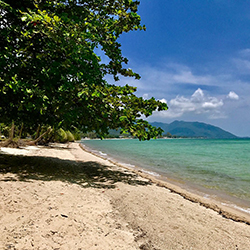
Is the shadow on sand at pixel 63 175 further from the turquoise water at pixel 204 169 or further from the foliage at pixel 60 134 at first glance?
the foliage at pixel 60 134

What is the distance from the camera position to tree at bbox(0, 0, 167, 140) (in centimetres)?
690

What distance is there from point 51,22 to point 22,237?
20.7 feet

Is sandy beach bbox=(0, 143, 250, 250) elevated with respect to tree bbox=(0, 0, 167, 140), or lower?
lower

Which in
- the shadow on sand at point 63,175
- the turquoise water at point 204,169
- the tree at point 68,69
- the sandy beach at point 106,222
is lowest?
the turquoise water at point 204,169

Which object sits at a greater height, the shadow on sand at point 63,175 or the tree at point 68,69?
the tree at point 68,69

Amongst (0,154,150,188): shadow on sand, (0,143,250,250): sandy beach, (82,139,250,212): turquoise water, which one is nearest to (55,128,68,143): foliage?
(82,139,250,212): turquoise water

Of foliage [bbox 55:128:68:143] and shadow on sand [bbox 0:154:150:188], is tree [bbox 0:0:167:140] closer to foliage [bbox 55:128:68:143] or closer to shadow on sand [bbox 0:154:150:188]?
shadow on sand [bbox 0:154:150:188]

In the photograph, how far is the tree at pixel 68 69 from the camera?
6.90 m

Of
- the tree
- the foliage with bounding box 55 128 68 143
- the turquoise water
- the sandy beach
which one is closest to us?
the sandy beach

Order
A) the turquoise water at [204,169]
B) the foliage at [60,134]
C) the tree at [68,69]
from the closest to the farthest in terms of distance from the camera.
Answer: the tree at [68,69]
the turquoise water at [204,169]
the foliage at [60,134]

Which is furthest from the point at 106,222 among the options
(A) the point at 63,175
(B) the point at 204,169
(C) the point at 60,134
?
(C) the point at 60,134

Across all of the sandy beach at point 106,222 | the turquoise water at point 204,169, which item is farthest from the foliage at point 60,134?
the sandy beach at point 106,222

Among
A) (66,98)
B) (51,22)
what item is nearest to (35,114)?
(66,98)

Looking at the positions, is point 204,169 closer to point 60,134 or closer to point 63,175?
point 63,175
